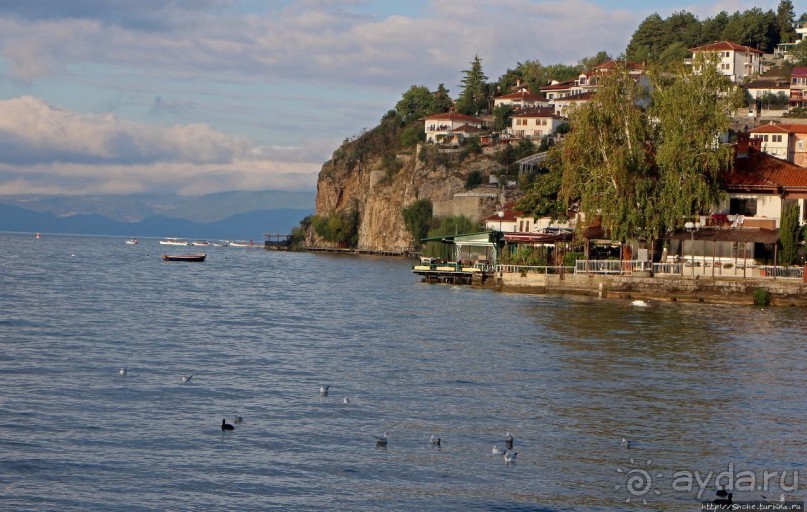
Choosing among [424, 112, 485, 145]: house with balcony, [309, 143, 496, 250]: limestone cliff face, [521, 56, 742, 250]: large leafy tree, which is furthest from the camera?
[424, 112, 485, 145]: house with balcony

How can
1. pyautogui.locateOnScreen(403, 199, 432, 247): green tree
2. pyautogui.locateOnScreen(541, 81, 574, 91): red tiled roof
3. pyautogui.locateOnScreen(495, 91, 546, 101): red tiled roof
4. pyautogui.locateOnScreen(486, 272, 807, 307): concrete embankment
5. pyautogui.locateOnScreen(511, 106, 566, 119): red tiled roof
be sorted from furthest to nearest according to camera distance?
1. pyautogui.locateOnScreen(495, 91, 546, 101): red tiled roof
2. pyautogui.locateOnScreen(541, 81, 574, 91): red tiled roof
3. pyautogui.locateOnScreen(511, 106, 566, 119): red tiled roof
4. pyautogui.locateOnScreen(403, 199, 432, 247): green tree
5. pyautogui.locateOnScreen(486, 272, 807, 307): concrete embankment

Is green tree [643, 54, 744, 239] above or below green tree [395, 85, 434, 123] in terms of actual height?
below

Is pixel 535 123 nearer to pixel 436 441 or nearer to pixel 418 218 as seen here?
pixel 418 218

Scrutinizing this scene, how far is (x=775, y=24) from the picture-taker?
170m

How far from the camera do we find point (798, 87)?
133875mm

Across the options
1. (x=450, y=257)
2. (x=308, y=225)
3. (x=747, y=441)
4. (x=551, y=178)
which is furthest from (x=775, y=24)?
(x=747, y=441)

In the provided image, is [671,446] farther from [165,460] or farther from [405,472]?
[165,460]

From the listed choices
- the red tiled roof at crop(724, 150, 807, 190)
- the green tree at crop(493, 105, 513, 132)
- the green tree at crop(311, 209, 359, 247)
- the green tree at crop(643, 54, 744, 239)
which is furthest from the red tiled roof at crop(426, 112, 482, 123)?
the green tree at crop(643, 54, 744, 239)

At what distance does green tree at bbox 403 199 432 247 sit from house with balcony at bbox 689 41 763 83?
144 feet

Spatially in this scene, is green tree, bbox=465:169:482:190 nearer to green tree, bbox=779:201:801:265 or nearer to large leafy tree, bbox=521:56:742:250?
large leafy tree, bbox=521:56:742:250

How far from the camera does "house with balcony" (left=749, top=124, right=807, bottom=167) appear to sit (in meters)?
97.7

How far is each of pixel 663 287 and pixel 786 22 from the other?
125 metres

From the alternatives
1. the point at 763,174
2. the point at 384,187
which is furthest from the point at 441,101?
the point at 763,174

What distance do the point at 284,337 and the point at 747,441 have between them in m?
21.2
